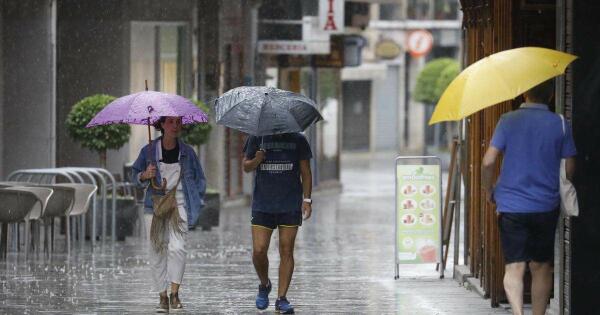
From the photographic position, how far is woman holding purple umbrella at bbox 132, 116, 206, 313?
43.0ft

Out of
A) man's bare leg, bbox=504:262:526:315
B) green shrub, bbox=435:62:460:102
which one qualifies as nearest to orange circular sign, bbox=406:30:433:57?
green shrub, bbox=435:62:460:102

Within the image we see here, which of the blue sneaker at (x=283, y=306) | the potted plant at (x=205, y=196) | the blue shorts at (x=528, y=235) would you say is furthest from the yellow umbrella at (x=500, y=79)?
the potted plant at (x=205, y=196)

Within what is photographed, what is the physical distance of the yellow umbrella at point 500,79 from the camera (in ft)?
33.2

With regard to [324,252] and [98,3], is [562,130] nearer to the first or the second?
[324,252]

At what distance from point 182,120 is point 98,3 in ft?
44.4

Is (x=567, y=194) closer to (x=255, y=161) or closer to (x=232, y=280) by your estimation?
(x=255, y=161)

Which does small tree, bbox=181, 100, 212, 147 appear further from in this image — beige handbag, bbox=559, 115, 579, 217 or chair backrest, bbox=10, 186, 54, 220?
beige handbag, bbox=559, 115, 579, 217

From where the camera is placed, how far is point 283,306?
13.0 meters


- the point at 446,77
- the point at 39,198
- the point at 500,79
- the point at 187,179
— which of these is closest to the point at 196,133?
the point at 39,198

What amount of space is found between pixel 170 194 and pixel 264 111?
41.6 inches

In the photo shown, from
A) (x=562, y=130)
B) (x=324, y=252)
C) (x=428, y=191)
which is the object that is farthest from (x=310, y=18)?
(x=562, y=130)

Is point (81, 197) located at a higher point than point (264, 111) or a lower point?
lower

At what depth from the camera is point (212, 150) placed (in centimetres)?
3030

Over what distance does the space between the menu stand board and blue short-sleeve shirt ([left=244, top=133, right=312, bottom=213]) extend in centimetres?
342
